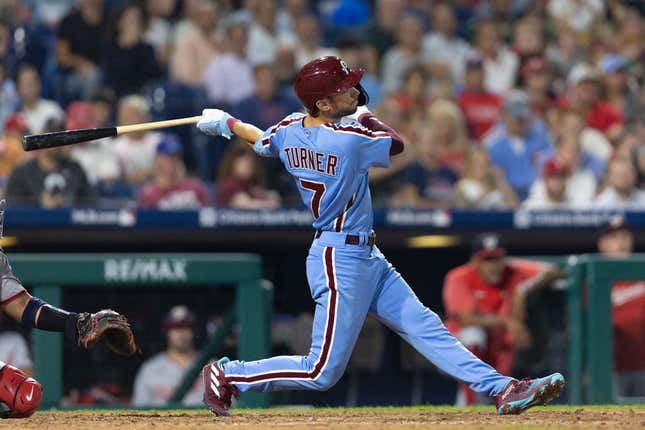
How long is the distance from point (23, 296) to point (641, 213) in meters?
5.08

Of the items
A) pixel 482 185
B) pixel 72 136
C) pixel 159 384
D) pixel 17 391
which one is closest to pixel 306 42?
pixel 482 185

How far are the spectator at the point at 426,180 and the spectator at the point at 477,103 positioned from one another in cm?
86

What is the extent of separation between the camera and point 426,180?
1014cm

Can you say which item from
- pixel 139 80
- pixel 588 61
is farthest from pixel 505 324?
pixel 588 61

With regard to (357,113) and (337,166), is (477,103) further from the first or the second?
(337,166)

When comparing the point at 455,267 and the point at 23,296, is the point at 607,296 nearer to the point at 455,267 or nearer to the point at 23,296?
the point at 455,267

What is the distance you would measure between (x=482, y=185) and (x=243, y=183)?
1.88 metres

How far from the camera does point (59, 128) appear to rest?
925cm

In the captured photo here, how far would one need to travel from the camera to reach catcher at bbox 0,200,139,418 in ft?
19.2

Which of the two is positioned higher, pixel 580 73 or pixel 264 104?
pixel 580 73

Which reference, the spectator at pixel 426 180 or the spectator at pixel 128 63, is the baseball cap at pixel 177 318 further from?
the spectator at pixel 128 63

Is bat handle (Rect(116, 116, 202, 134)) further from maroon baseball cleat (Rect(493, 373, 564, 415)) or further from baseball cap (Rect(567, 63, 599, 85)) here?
baseball cap (Rect(567, 63, 599, 85))

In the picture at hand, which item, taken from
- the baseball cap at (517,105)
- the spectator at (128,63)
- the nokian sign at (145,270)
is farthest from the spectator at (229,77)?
the nokian sign at (145,270)

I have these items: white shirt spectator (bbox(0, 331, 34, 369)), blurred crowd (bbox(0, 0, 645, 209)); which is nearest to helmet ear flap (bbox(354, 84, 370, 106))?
white shirt spectator (bbox(0, 331, 34, 369))
